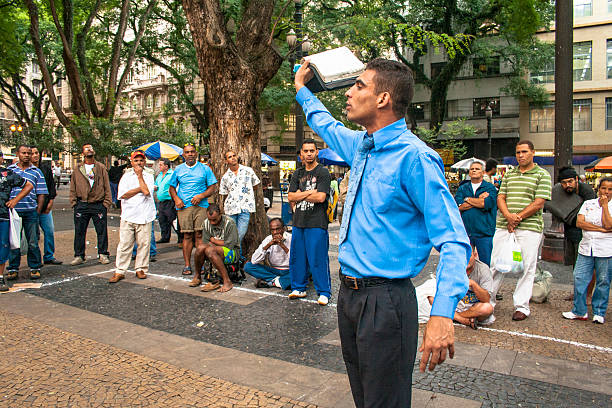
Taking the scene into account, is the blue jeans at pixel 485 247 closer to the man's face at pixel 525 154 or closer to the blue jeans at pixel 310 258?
the man's face at pixel 525 154

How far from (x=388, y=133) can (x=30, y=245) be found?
7259 millimetres

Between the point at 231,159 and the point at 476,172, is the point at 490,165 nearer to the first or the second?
the point at 476,172

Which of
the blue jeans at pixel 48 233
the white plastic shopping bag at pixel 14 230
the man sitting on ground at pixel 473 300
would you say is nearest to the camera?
the man sitting on ground at pixel 473 300

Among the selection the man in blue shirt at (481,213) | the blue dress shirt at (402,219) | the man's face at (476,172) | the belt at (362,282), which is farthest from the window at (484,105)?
the belt at (362,282)

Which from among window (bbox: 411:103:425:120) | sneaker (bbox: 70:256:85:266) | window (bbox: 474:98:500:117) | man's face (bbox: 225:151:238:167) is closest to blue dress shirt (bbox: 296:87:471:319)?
man's face (bbox: 225:151:238:167)

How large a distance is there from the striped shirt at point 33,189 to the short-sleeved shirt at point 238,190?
298cm

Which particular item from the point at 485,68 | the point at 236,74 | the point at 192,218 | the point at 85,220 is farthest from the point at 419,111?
the point at 85,220

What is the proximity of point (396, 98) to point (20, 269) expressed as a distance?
7.58m

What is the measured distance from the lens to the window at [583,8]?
32531 millimetres

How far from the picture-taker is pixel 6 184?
671cm

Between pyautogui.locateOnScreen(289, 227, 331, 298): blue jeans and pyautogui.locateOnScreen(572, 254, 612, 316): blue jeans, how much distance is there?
9.82ft

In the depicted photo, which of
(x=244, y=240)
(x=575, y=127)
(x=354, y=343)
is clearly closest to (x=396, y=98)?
(x=354, y=343)

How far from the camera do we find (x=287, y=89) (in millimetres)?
27672

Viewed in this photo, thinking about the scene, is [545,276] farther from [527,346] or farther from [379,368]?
[379,368]
